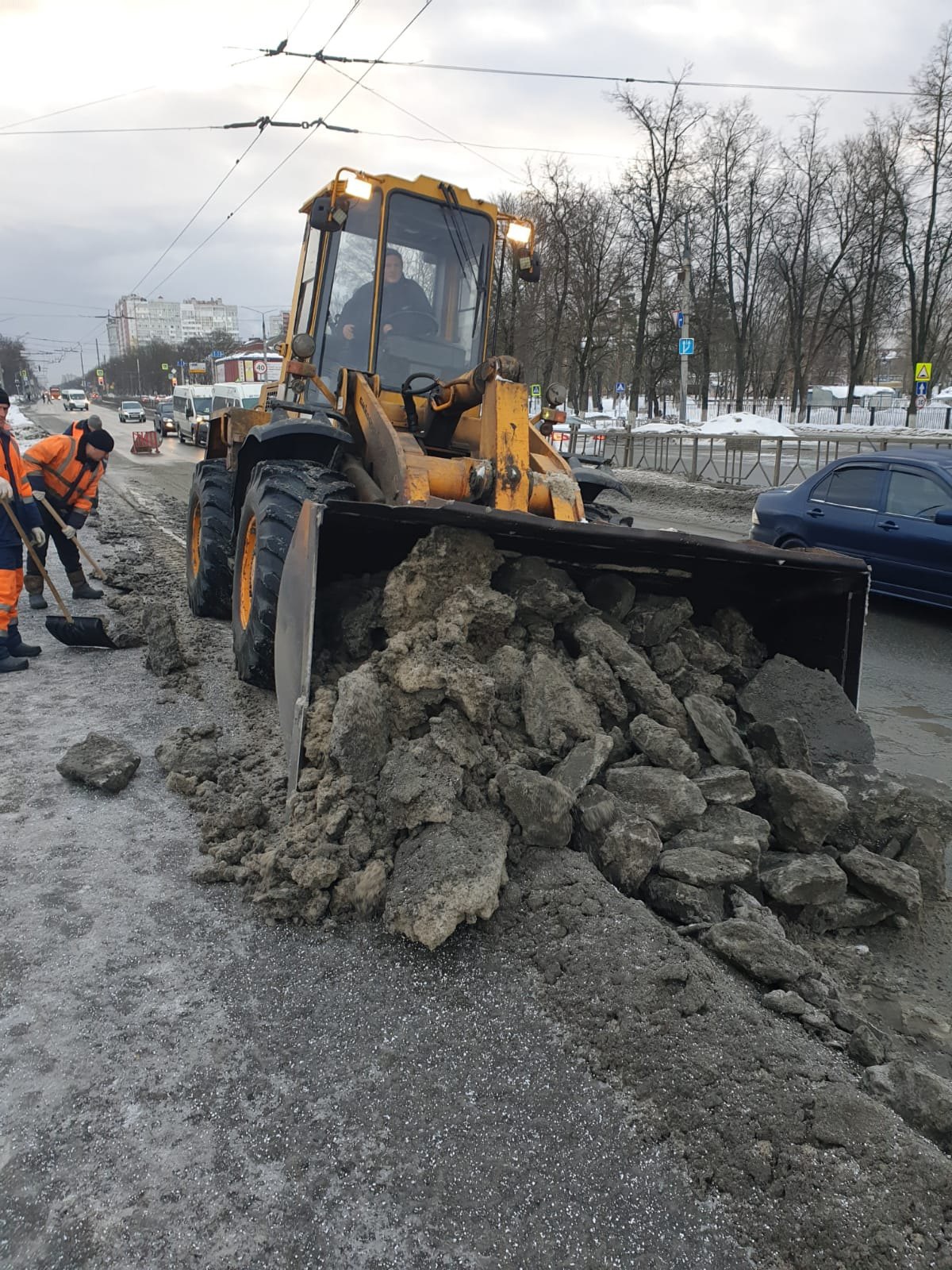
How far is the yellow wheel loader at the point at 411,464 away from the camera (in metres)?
3.87

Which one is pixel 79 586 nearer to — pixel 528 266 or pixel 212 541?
pixel 212 541

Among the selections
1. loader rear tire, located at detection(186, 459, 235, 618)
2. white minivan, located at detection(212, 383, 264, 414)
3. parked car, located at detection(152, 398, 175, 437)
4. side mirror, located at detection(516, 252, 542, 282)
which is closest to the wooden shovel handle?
loader rear tire, located at detection(186, 459, 235, 618)

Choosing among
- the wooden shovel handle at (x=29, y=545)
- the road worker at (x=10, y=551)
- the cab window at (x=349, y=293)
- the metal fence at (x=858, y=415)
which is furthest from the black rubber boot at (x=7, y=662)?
the metal fence at (x=858, y=415)

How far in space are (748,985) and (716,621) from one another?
2.28m

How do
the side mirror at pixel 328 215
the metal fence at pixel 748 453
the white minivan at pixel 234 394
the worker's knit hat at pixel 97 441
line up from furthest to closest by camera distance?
the white minivan at pixel 234 394 < the metal fence at pixel 748 453 < the worker's knit hat at pixel 97 441 < the side mirror at pixel 328 215

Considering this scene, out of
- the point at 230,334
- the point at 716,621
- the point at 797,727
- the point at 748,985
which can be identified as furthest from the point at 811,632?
the point at 230,334

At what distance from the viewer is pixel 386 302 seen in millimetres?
5270

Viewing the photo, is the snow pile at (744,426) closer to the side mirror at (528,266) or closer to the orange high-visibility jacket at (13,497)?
the side mirror at (528,266)

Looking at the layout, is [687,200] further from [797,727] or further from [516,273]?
[797,727]

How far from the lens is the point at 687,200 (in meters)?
28.8

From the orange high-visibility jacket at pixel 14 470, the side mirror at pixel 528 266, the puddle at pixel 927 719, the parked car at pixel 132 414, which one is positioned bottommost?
the puddle at pixel 927 719

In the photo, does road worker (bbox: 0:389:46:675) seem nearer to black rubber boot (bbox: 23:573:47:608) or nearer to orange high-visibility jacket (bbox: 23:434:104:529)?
orange high-visibility jacket (bbox: 23:434:104:529)

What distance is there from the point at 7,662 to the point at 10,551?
2.83ft

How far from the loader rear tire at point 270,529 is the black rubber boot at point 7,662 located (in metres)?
1.88
